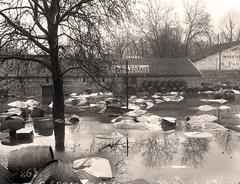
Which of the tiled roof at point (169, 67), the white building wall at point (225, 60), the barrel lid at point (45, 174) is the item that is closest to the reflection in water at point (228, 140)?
the barrel lid at point (45, 174)

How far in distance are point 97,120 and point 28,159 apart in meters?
11.8

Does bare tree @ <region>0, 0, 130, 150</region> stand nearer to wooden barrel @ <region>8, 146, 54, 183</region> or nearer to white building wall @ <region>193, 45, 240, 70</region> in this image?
wooden barrel @ <region>8, 146, 54, 183</region>

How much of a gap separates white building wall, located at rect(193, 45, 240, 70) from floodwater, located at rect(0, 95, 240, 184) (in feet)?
99.0

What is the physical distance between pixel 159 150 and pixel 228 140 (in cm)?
331

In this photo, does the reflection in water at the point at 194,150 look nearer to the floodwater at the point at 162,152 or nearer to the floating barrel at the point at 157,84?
the floodwater at the point at 162,152

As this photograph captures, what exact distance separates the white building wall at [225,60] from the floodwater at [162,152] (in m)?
30.2

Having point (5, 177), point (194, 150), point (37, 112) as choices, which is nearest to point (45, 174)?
point (5, 177)

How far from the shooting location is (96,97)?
35188 millimetres

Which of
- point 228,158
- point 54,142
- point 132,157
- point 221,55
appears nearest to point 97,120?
point 54,142

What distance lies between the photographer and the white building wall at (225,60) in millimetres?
47469

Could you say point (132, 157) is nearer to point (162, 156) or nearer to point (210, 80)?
point (162, 156)

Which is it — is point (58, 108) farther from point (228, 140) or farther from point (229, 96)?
point (229, 96)

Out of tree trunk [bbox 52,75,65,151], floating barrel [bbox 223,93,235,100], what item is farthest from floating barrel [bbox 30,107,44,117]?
floating barrel [bbox 223,93,235,100]

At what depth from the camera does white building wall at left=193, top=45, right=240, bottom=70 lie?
4747 centimetres
